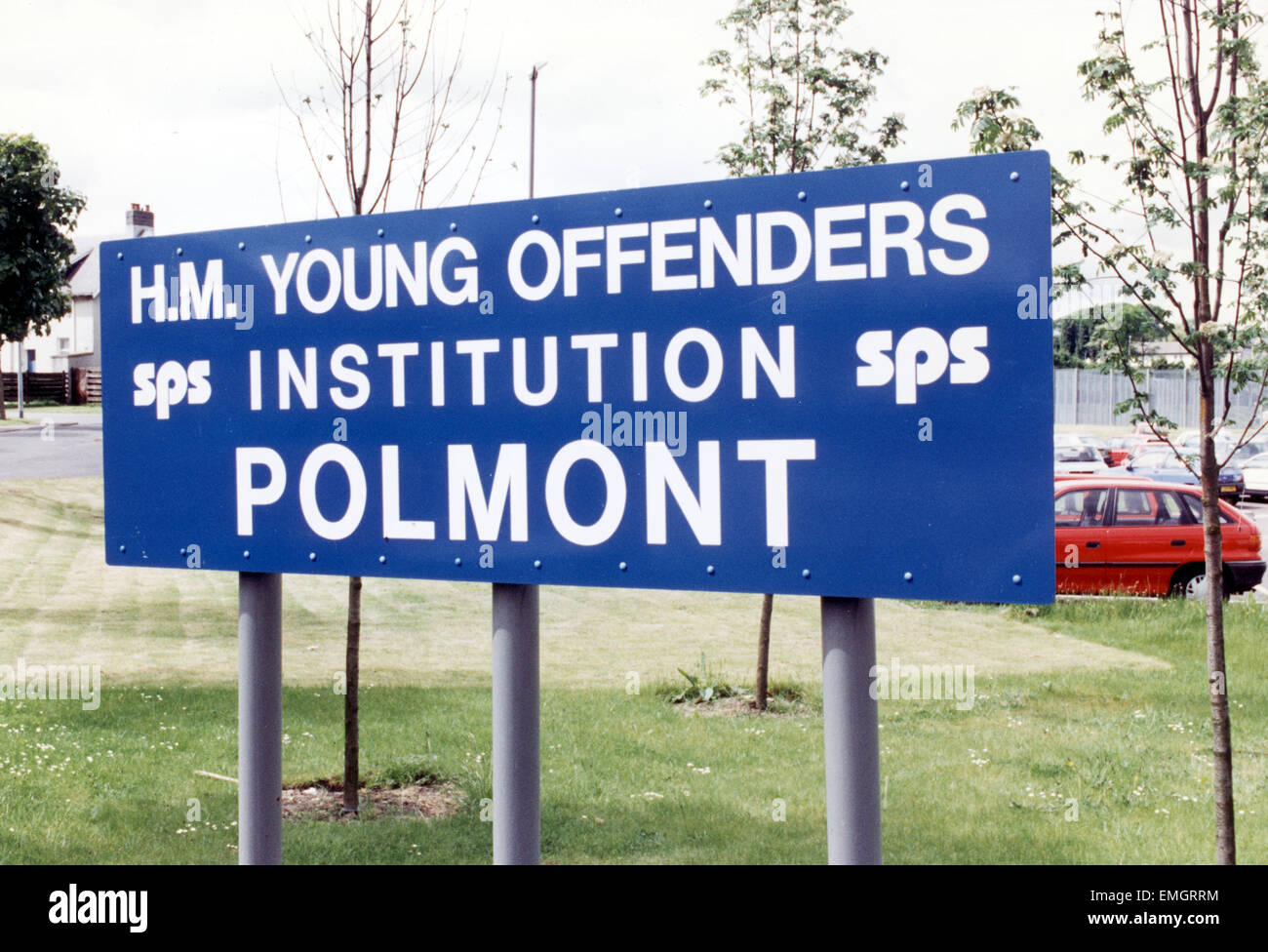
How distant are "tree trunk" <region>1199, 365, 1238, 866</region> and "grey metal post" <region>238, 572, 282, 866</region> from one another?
12.3 ft

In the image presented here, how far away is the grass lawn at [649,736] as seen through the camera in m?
6.02

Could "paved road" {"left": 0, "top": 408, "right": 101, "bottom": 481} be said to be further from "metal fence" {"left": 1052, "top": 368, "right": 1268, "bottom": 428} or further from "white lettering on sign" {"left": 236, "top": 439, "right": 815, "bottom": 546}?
"metal fence" {"left": 1052, "top": 368, "right": 1268, "bottom": 428}

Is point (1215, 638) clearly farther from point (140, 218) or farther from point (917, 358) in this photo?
point (140, 218)

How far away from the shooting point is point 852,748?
2332mm

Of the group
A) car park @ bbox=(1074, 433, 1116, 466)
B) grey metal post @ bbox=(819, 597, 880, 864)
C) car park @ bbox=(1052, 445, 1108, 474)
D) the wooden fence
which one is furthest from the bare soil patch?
the wooden fence

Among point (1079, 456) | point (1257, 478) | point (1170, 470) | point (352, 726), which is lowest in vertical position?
point (352, 726)

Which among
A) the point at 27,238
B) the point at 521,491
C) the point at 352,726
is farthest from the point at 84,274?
the point at 521,491

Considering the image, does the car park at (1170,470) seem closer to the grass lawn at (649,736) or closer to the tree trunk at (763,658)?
the grass lawn at (649,736)

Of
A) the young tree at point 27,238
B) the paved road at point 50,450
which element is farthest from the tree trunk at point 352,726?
the young tree at point 27,238

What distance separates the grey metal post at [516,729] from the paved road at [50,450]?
2383 cm

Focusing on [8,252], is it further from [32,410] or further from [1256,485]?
[1256,485]

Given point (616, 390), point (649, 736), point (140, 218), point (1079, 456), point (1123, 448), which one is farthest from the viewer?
point (140, 218)

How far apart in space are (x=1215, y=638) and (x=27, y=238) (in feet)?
96.2

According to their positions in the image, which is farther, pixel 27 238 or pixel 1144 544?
pixel 27 238
